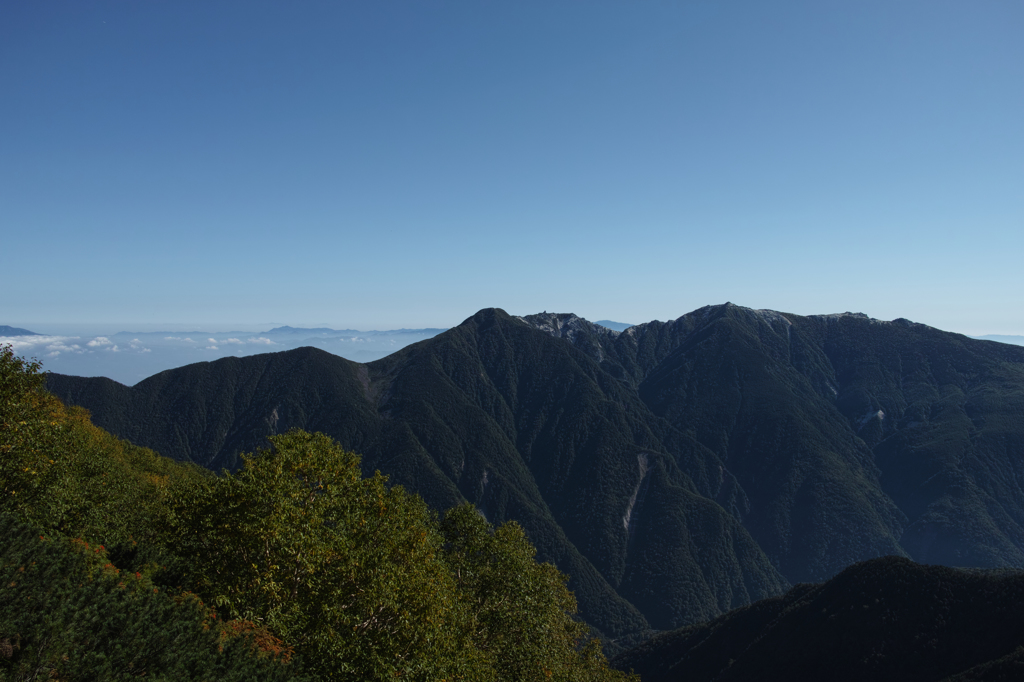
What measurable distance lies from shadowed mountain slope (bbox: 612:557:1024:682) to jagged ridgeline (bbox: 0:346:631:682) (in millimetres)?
95428

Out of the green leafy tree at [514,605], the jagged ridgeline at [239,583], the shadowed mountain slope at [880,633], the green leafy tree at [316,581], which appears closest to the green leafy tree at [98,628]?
the jagged ridgeline at [239,583]

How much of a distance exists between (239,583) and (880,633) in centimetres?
12659

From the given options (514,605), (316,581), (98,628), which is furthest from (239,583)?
(514,605)

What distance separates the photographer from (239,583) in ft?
88.1

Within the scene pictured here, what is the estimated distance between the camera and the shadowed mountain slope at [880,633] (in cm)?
9531

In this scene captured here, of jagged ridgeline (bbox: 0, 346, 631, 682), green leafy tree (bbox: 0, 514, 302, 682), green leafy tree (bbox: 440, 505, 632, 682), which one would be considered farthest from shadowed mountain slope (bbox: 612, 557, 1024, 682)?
green leafy tree (bbox: 0, 514, 302, 682)

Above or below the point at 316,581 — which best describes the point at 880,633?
below

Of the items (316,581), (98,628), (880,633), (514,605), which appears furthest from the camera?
(880,633)

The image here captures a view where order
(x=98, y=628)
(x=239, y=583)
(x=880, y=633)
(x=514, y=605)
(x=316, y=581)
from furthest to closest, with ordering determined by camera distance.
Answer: (x=880, y=633)
(x=514, y=605)
(x=316, y=581)
(x=239, y=583)
(x=98, y=628)

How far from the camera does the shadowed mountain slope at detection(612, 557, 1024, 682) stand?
313 feet

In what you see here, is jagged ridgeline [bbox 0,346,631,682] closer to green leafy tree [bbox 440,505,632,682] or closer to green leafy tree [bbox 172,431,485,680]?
green leafy tree [bbox 172,431,485,680]

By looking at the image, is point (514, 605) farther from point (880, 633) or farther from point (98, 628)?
point (880, 633)

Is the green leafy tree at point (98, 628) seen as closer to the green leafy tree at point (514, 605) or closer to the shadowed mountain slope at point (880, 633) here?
the green leafy tree at point (514, 605)

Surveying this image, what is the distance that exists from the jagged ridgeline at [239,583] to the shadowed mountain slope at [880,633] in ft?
313
